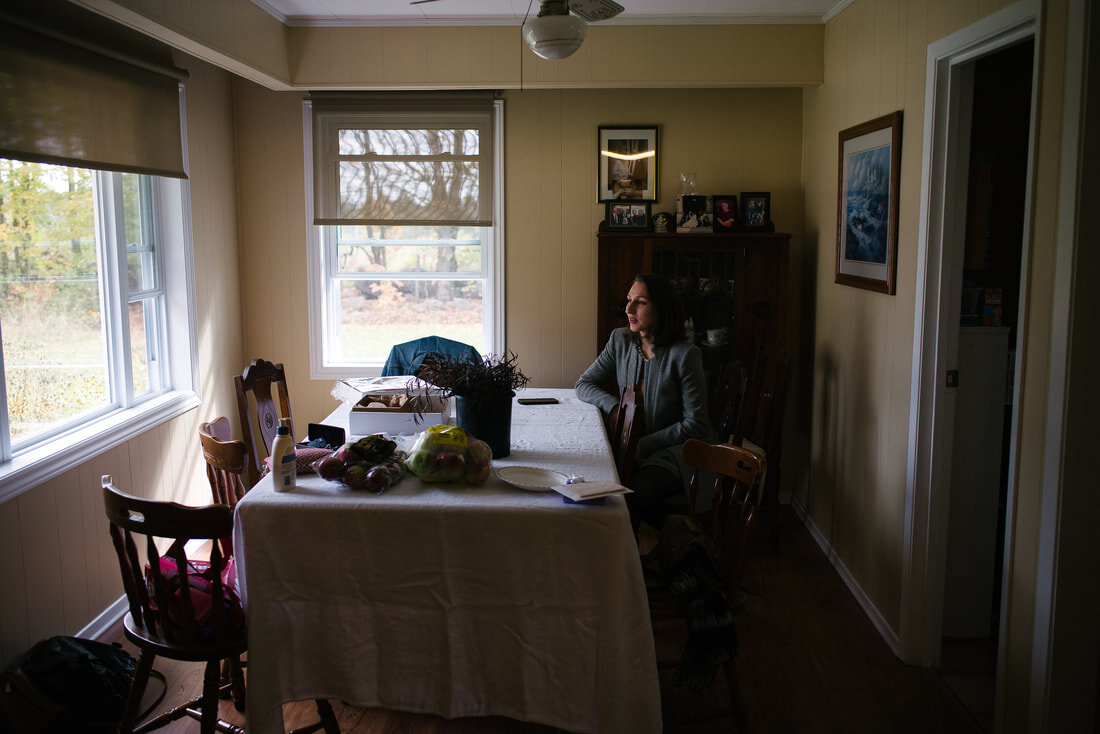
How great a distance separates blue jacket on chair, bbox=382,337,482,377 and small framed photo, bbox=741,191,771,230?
61.9 inches

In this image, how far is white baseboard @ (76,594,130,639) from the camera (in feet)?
10.2

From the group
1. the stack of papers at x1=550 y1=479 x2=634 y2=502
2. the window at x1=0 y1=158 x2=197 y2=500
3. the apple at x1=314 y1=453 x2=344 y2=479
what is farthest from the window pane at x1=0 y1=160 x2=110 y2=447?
the stack of papers at x1=550 y1=479 x2=634 y2=502

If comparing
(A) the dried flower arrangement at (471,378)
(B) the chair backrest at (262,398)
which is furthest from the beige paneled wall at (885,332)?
(B) the chair backrest at (262,398)

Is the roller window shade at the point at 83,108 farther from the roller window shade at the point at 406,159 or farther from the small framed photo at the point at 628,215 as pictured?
the small framed photo at the point at 628,215

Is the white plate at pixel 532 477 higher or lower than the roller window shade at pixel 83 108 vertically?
lower

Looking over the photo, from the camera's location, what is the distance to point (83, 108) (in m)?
3.03

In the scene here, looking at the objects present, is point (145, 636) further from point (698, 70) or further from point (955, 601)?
point (698, 70)

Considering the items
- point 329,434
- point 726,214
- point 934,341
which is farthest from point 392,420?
point 726,214

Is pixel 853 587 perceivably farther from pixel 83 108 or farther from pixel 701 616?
pixel 83 108

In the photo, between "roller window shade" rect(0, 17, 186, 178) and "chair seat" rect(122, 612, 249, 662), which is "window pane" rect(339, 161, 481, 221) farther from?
"chair seat" rect(122, 612, 249, 662)

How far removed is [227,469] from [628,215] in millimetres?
2603

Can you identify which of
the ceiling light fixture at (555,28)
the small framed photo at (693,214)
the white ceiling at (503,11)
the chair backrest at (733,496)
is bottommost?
the chair backrest at (733,496)

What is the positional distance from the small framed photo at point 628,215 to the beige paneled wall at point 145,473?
6.73 feet

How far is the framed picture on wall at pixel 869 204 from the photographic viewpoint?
10.3ft
